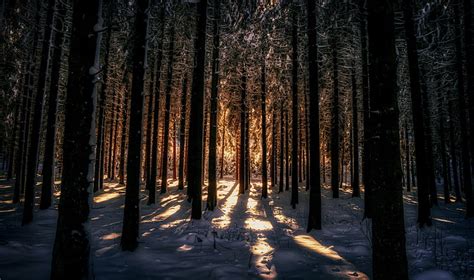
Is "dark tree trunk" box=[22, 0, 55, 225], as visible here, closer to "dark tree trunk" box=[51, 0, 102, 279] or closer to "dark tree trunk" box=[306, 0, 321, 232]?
"dark tree trunk" box=[51, 0, 102, 279]

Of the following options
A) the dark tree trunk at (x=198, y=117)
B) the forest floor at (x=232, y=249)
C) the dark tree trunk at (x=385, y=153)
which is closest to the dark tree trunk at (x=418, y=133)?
the forest floor at (x=232, y=249)

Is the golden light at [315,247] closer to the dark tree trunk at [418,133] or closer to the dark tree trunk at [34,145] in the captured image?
the dark tree trunk at [418,133]

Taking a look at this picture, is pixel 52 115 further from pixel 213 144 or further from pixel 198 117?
pixel 213 144

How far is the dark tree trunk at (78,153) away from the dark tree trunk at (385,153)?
13.6 ft

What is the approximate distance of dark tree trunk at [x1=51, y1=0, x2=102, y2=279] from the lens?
13.5 feet

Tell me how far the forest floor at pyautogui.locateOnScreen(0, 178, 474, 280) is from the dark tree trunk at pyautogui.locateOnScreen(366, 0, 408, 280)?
60.2 inches

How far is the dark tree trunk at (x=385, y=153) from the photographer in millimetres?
3979

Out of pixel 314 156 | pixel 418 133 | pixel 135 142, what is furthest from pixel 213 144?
pixel 418 133

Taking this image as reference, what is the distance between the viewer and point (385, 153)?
13.4 ft

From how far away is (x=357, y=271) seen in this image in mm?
5621

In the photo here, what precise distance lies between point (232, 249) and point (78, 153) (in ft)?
14.9

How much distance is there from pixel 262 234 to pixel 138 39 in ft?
22.6

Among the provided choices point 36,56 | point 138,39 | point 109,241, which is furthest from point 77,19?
point 36,56

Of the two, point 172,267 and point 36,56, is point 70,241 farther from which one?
point 36,56
